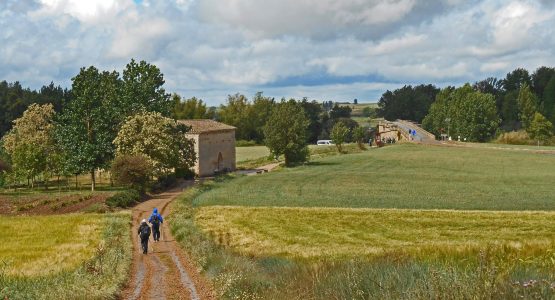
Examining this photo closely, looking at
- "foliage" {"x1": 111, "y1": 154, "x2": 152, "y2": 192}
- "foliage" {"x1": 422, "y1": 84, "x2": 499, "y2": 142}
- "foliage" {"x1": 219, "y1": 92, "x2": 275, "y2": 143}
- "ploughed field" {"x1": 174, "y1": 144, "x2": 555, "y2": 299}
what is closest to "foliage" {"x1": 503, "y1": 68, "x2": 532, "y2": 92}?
"foliage" {"x1": 422, "y1": 84, "x2": 499, "y2": 142}

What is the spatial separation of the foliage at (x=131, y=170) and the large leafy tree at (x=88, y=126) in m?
8.22

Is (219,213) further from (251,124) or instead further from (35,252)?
(251,124)

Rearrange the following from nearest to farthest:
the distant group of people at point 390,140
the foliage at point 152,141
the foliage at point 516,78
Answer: the foliage at point 152,141 < the distant group of people at point 390,140 < the foliage at point 516,78

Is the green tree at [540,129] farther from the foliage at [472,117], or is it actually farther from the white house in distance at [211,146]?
the white house in distance at [211,146]

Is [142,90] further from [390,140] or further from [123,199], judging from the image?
[390,140]

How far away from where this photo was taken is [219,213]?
44156 millimetres

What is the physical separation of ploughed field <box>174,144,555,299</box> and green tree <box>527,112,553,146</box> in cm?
3137

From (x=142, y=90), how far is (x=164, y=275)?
50.3 meters

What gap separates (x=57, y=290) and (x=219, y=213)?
91.6 ft

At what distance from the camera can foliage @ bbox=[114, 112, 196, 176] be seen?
6153 centimetres

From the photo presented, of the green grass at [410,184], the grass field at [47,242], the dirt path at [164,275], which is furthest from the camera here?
the green grass at [410,184]

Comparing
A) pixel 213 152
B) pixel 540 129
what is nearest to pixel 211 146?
pixel 213 152

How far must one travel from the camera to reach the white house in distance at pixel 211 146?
7644 centimetres

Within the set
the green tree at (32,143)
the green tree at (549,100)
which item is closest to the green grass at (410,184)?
the green tree at (32,143)
